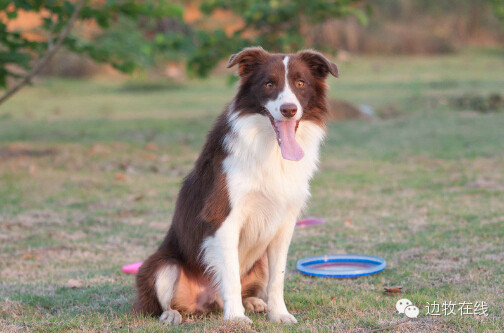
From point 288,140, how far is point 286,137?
2 centimetres

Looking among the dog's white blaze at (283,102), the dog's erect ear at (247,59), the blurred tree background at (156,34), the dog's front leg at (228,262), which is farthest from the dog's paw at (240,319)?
the blurred tree background at (156,34)

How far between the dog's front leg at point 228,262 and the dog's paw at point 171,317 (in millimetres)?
329

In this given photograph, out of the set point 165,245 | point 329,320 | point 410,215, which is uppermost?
point 165,245

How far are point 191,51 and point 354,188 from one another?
6.54 m

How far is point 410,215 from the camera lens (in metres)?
7.45

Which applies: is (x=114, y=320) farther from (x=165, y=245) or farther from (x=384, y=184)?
(x=384, y=184)

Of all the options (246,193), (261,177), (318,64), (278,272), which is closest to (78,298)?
(278,272)

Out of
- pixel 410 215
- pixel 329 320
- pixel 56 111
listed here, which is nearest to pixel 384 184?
pixel 410 215

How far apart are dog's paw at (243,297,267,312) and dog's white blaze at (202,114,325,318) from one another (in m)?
0.28

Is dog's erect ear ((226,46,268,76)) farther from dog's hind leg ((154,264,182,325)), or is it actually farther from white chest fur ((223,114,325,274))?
dog's hind leg ((154,264,182,325))

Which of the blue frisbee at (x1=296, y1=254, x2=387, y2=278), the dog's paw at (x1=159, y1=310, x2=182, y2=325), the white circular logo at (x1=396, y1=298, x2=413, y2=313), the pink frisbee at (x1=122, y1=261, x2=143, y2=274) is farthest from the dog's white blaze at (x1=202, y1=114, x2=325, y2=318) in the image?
the pink frisbee at (x1=122, y1=261, x2=143, y2=274)

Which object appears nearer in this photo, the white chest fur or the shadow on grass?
the white chest fur

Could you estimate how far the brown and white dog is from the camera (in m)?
4.13

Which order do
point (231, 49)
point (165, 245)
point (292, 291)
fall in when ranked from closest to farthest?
point (165, 245) → point (292, 291) → point (231, 49)
